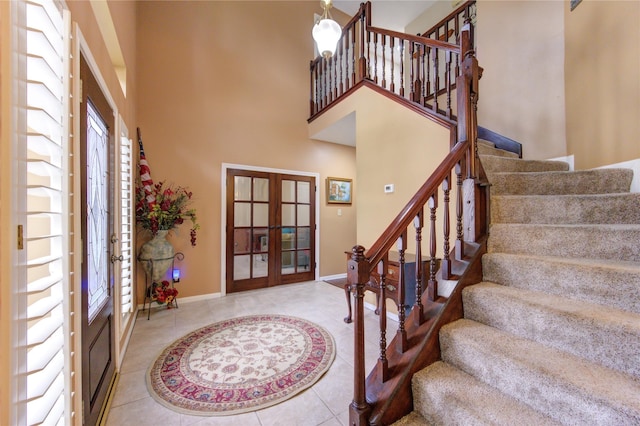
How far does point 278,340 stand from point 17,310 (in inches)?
80.6

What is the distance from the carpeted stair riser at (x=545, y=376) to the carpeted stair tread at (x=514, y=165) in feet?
4.64

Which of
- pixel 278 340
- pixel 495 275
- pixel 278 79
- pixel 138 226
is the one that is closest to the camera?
pixel 495 275

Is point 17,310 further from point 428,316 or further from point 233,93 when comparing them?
point 233,93

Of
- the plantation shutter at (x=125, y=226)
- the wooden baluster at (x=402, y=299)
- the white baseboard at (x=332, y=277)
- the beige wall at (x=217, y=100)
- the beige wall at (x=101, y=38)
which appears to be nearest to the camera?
the beige wall at (x=101, y=38)

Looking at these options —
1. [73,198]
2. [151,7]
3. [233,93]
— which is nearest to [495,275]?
[73,198]

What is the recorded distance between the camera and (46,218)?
1.13m

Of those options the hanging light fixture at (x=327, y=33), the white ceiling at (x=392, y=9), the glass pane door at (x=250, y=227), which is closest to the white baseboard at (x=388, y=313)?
the glass pane door at (x=250, y=227)

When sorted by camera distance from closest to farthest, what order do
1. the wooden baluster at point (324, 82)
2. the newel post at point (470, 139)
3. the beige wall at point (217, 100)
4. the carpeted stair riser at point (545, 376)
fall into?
1. the carpeted stair riser at point (545, 376)
2. the newel post at point (470, 139)
3. the beige wall at point (217, 100)
4. the wooden baluster at point (324, 82)

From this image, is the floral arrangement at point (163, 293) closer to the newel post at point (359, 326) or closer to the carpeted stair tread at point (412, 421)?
→ the newel post at point (359, 326)

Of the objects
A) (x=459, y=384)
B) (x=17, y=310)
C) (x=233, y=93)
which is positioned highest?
(x=233, y=93)

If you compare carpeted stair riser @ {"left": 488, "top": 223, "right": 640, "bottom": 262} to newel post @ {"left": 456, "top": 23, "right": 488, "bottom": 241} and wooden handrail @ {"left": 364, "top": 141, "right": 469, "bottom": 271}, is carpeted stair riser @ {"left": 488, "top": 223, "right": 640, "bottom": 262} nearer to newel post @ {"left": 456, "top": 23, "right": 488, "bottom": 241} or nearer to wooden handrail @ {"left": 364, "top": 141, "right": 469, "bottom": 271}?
newel post @ {"left": 456, "top": 23, "right": 488, "bottom": 241}

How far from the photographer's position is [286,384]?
1.84 meters

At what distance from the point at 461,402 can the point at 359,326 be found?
0.52m

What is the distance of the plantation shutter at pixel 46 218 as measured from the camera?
2.59 ft
